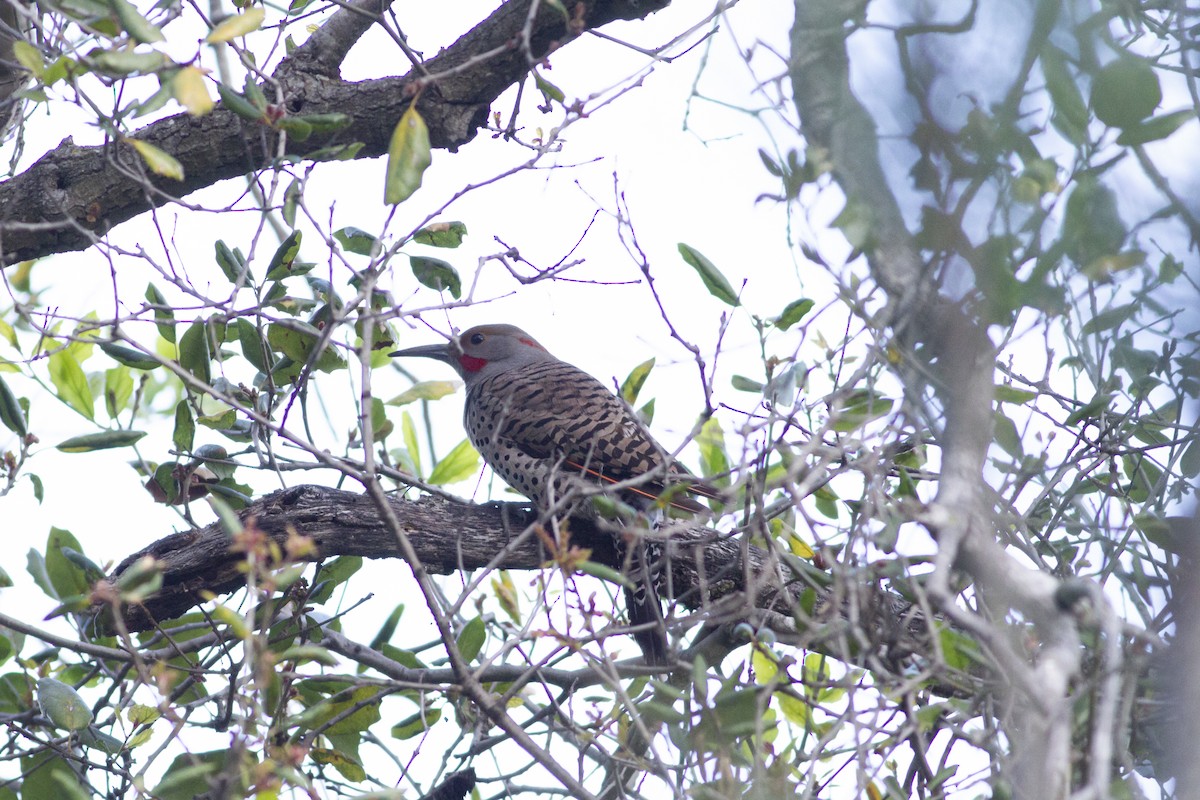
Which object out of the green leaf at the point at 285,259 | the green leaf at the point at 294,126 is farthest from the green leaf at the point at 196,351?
the green leaf at the point at 294,126

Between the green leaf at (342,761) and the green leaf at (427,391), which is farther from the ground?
the green leaf at (427,391)

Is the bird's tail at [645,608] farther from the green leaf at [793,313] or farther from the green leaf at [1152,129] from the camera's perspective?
the green leaf at [1152,129]

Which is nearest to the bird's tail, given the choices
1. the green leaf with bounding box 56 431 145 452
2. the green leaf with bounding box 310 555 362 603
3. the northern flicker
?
the northern flicker

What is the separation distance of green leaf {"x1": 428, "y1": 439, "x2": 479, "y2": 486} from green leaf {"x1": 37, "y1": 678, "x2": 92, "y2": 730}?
1923 mm

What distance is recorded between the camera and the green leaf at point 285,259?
3.78 meters

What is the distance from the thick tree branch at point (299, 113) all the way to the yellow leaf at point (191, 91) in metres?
1.65

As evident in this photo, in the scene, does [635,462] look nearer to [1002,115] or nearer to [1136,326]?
[1136,326]

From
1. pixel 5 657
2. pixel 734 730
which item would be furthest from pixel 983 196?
pixel 5 657

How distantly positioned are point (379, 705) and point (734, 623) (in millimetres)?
1262

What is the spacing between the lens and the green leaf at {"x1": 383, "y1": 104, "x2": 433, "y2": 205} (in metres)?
2.87

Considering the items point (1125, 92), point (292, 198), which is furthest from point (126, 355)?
point (1125, 92)

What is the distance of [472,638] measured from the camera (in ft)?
12.5

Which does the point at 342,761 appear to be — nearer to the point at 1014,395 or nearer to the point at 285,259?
the point at 285,259

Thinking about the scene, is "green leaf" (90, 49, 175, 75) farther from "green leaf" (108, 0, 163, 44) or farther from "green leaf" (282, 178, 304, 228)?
"green leaf" (282, 178, 304, 228)
